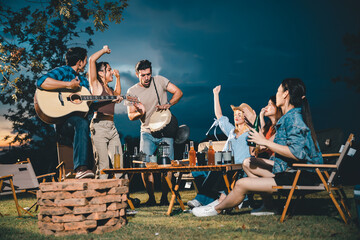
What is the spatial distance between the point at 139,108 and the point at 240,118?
1.60 m

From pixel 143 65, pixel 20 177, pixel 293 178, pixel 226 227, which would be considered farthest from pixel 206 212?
pixel 20 177

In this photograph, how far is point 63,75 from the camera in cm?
416

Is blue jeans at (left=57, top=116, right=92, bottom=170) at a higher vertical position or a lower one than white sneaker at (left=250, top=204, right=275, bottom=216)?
higher

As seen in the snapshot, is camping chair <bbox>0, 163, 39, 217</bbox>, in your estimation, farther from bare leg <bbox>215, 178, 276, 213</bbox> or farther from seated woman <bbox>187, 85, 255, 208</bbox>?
bare leg <bbox>215, 178, 276, 213</bbox>

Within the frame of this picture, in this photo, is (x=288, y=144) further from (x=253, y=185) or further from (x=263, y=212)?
(x=263, y=212)

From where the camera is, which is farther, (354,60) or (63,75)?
(354,60)

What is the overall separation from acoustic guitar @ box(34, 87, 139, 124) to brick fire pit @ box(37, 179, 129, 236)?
103cm

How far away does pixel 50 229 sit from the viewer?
3.18 meters

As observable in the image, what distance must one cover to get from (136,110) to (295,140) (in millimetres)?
2723

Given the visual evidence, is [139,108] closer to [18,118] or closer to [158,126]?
[158,126]

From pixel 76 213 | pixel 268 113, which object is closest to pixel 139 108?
pixel 268 113

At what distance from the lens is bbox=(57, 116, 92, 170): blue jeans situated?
152 inches

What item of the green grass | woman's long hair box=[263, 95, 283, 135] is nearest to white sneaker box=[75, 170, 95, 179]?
the green grass

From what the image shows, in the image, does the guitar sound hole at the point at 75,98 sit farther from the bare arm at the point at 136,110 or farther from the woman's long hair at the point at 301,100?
the woman's long hair at the point at 301,100
